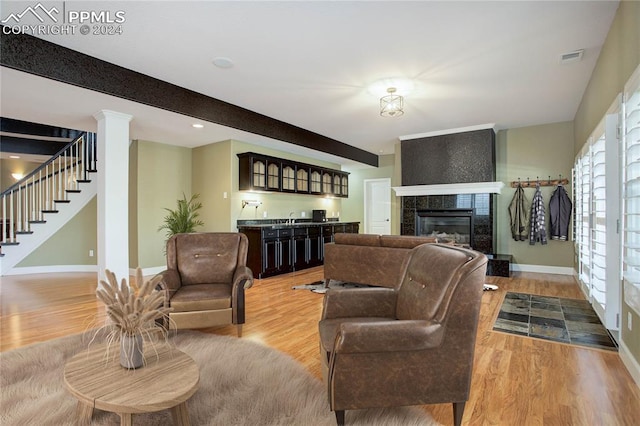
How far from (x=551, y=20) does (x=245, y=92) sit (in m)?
3.36

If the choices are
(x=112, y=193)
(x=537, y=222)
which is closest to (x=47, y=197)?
(x=112, y=193)

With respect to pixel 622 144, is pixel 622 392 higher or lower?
lower

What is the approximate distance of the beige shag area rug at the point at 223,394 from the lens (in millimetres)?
1823

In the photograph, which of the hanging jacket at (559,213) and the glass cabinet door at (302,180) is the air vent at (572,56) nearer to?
the hanging jacket at (559,213)

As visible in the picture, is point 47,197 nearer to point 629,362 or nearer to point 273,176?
point 273,176

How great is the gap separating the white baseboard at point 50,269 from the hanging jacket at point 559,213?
8.80m

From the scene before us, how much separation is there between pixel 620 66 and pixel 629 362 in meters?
2.28

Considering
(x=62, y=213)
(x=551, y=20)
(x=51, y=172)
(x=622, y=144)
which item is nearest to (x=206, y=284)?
(x=622, y=144)

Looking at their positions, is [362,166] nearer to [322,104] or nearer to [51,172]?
[322,104]

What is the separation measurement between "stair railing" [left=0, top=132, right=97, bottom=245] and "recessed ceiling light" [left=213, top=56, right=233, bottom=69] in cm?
432

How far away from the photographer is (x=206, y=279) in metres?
3.45

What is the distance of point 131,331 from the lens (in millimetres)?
1655

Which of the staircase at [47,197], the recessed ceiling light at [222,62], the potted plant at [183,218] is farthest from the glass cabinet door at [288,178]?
the staircase at [47,197]

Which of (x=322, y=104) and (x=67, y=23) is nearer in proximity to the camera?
(x=67, y=23)
